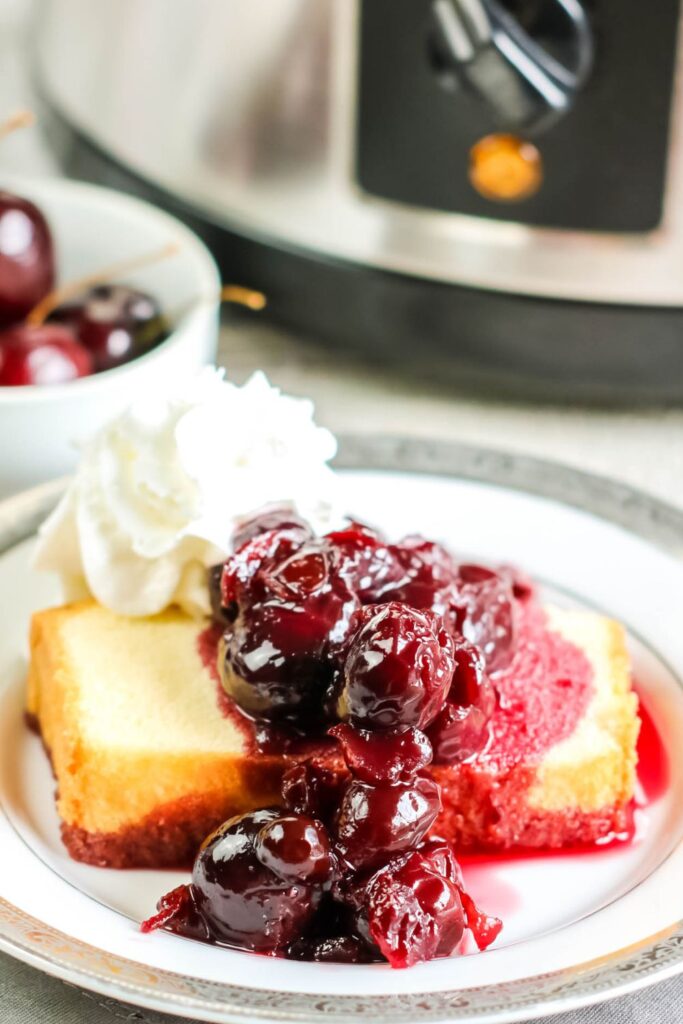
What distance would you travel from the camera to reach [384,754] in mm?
874

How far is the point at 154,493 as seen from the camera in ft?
3.57

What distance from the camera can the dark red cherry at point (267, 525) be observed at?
1040 millimetres

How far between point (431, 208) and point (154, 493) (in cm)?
51

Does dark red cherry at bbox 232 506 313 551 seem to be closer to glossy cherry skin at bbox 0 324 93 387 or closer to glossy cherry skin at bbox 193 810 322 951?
glossy cherry skin at bbox 193 810 322 951

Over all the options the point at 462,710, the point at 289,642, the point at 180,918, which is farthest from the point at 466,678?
the point at 180,918

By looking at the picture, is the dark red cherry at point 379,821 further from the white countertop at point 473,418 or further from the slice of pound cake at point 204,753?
the white countertop at point 473,418

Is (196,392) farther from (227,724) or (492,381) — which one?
(492,381)

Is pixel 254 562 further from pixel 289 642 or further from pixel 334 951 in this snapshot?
pixel 334 951

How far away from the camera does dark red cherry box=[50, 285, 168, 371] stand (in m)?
1.42

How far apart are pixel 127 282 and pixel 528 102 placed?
1.61ft

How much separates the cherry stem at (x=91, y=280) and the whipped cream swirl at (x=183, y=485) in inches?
15.5

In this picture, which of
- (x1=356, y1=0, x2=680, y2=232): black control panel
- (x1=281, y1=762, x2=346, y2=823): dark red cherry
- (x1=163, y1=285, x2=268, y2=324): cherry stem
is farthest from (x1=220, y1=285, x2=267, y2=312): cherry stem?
(x1=281, y1=762, x2=346, y2=823): dark red cherry

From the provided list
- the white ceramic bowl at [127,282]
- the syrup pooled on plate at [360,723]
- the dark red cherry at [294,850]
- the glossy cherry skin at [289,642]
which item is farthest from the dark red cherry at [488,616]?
the white ceramic bowl at [127,282]

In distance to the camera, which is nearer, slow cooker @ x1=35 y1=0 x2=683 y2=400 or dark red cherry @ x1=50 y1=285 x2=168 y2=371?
slow cooker @ x1=35 y1=0 x2=683 y2=400
